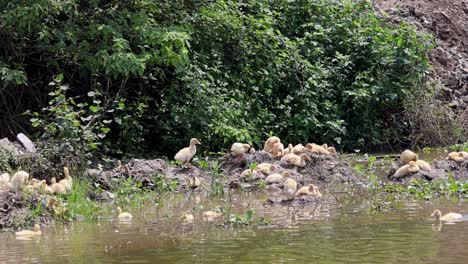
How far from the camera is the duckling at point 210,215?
1112 cm

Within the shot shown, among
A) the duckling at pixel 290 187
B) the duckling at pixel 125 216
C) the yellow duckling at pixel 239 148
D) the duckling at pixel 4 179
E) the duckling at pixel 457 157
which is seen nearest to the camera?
the duckling at pixel 125 216

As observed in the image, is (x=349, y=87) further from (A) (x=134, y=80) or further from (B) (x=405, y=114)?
(A) (x=134, y=80)

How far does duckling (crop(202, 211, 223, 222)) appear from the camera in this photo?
11117 millimetres

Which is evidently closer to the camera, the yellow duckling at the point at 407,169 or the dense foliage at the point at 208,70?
the yellow duckling at the point at 407,169

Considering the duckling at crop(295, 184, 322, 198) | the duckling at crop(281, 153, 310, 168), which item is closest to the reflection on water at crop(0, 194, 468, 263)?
the duckling at crop(295, 184, 322, 198)

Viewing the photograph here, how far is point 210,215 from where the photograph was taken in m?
11.2

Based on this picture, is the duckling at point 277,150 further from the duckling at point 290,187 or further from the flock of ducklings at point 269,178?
the duckling at point 290,187

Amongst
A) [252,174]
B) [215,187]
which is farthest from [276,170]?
[215,187]

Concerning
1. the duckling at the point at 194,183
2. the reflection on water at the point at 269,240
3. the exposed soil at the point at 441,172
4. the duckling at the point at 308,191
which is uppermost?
the exposed soil at the point at 441,172

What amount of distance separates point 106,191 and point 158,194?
0.74 m

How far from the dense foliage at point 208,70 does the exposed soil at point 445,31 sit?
145 cm

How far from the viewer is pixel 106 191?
44.4 feet

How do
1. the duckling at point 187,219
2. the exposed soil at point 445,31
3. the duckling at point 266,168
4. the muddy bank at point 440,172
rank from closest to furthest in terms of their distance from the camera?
the duckling at point 187,219 → the muddy bank at point 440,172 → the duckling at point 266,168 → the exposed soil at point 445,31

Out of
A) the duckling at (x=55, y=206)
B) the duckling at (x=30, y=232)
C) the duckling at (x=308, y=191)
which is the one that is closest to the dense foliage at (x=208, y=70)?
the duckling at (x=55, y=206)
